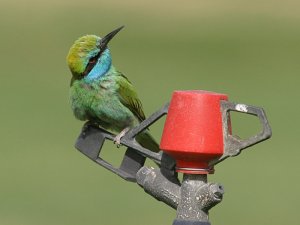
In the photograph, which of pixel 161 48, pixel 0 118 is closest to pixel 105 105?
pixel 0 118

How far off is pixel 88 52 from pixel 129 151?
6.95ft

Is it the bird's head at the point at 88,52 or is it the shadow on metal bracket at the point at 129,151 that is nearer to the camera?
the shadow on metal bracket at the point at 129,151

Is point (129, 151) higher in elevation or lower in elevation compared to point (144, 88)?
higher

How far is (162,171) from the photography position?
4281 mm

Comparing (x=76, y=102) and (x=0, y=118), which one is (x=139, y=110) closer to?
(x=76, y=102)

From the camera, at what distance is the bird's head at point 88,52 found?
6523 mm

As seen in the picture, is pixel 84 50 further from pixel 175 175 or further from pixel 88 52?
pixel 175 175

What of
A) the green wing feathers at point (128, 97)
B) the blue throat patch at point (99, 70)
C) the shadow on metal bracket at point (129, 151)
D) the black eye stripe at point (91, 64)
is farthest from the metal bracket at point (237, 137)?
the green wing feathers at point (128, 97)

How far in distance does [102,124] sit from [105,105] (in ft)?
0.67

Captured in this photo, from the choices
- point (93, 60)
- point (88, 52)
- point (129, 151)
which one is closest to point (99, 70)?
point (93, 60)

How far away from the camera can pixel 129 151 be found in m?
4.46

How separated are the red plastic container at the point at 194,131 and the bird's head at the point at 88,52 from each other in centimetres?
239

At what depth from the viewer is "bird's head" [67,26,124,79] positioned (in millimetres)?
6523

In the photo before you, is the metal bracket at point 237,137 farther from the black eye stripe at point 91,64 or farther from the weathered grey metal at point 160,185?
the black eye stripe at point 91,64
